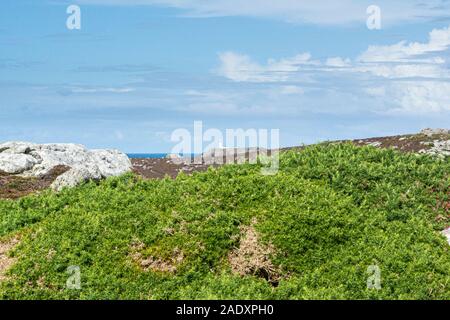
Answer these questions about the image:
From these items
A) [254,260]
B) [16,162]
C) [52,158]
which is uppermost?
[52,158]

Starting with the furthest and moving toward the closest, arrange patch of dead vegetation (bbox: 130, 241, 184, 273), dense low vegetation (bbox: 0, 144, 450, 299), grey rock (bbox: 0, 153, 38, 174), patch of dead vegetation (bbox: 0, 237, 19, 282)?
1. grey rock (bbox: 0, 153, 38, 174)
2. patch of dead vegetation (bbox: 0, 237, 19, 282)
3. patch of dead vegetation (bbox: 130, 241, 184, 273)
4. dense low vegetation (bbox: 0, 144, 450, 299)

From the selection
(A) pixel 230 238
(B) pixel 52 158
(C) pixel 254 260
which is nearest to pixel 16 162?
(B) pixel 52 158

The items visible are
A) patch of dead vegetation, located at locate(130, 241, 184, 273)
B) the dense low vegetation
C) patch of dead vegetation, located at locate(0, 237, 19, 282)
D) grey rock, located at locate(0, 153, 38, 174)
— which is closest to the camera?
the dense low vegetation

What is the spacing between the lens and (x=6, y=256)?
47.1 ft

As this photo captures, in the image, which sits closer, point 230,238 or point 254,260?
point 254,260

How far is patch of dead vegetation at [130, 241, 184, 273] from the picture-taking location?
13242 mm

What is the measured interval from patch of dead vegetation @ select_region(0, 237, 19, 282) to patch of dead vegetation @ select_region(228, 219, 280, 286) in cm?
485

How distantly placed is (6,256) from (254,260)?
224 inches

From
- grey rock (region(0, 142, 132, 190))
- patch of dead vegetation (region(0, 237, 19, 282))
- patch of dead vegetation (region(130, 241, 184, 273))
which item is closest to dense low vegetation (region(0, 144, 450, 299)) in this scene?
patch of dead vegetation (region(130, 241, 184, 273))

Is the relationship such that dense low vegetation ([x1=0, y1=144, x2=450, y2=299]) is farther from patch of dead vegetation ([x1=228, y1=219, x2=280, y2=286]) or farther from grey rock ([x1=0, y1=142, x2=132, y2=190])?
grey rock ([x1=0, y1=142, x2=132, y2=190])

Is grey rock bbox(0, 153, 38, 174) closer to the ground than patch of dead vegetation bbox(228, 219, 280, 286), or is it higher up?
higher up

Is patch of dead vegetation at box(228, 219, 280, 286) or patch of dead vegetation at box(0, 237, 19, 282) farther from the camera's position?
patch of dead vegetation at box(0, 237, 19, 282)

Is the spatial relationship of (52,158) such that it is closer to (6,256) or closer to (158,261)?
(6,256)
